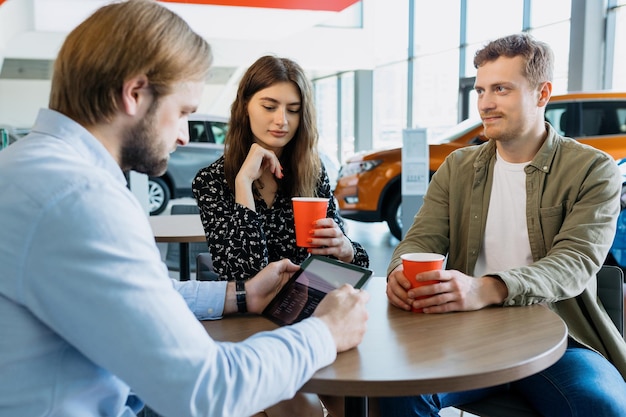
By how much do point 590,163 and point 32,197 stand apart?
4.89ft

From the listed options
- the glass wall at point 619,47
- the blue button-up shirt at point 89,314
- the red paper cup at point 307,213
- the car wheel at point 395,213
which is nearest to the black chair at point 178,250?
the red paper cup at point 307,213

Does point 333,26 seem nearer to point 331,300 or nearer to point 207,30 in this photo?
point 207,30

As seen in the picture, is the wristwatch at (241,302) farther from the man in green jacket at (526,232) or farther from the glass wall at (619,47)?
the glass wall at (619,47)

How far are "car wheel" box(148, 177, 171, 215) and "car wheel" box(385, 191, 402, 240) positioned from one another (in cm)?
360

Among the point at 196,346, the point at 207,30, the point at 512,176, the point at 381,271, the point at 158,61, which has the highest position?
the point at 207,30

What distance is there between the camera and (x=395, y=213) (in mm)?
6586

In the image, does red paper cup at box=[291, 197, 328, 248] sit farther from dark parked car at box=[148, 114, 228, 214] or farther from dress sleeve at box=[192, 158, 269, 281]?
dark parked car at box=[148, 114, 228, 214]

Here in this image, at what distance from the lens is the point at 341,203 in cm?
677

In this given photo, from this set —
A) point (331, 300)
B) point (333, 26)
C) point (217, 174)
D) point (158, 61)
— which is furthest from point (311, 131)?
point (333, 26)

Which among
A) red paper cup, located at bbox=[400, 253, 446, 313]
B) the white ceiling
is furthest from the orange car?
red paper cup, located at bbox=[400, 253, 446, 313]

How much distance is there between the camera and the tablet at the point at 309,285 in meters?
1.35

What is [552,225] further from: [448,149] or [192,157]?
[192,157]

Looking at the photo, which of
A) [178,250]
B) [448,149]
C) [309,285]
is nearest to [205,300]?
[309,285]

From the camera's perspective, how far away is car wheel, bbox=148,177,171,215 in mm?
8744
